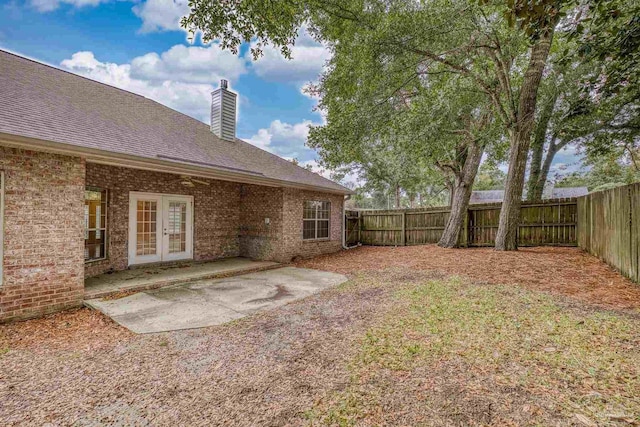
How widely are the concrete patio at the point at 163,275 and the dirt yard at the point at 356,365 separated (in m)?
0.90

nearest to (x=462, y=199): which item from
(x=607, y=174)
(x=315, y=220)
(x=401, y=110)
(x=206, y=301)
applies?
(x=401, y=110)

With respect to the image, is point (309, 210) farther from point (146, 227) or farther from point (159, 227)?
point (146, 227)

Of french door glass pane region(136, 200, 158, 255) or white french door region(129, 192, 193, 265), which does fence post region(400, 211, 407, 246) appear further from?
french door glass pane region(136, 200, 158, 255)

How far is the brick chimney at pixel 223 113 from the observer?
Answer: 10.2m

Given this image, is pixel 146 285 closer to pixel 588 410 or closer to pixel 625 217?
pixel 588 410

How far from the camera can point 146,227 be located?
7965 millimetres

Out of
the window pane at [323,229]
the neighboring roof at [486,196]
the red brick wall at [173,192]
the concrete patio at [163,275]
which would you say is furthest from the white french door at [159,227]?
the neighboring roof at [486,196]

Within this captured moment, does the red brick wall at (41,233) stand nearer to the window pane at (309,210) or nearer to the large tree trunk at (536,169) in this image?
the window pane at (309,210)

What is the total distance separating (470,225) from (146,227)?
1078cm

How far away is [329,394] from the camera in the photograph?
8.24 ft

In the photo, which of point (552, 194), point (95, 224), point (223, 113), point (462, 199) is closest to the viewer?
point (95, 224)

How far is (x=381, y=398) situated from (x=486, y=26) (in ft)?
29.5

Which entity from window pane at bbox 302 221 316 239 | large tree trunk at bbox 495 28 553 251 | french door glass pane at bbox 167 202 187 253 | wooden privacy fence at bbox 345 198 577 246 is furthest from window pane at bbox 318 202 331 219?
large tree trunk at bbox 495 28 553 251

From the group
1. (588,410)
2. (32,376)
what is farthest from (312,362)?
(32,376)
